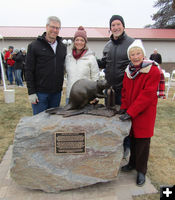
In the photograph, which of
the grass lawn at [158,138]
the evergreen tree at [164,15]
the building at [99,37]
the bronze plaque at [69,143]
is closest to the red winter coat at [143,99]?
the bronze plaque at [69,143]

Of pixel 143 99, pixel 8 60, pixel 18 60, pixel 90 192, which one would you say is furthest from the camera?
pixel 8 60

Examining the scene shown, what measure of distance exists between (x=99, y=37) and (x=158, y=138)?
53.2ft

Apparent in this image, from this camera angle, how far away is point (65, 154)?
2.51m

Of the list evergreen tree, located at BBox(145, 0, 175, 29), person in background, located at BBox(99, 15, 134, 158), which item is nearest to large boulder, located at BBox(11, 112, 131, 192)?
person in background, located at BBox(99, 15, 134, 158)

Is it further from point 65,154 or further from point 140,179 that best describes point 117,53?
point 140,179

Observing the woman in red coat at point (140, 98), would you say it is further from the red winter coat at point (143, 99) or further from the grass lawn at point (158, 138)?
the grass lawn at point (158, 138)

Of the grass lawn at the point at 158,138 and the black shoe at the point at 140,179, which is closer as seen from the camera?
the black shoe at the point at 140,179

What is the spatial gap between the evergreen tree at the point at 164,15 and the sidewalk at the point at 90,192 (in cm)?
2891

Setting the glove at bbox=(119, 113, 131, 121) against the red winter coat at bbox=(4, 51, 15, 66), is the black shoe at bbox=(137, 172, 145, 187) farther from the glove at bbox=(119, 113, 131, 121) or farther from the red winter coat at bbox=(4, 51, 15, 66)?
the red winter coat at bbox=(4, 51, 15, 66)

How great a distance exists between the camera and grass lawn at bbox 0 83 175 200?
3008 millimetres

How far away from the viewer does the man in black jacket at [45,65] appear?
115 inches

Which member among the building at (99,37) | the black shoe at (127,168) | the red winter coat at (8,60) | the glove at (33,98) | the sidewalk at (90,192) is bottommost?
the sidewalk at (90,192)

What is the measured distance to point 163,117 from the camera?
5996 millimetres

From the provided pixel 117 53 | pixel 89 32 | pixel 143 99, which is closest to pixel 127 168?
pixel 143 99
